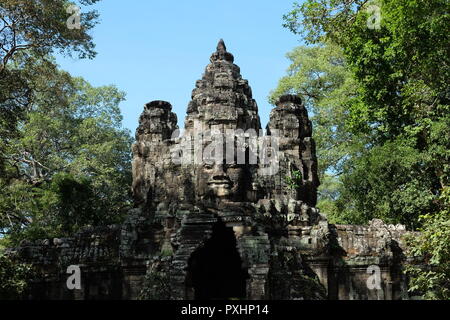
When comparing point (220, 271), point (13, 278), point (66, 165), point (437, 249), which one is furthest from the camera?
point (66, 165)

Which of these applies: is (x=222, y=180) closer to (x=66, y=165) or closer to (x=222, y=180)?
(x=222, y=180)

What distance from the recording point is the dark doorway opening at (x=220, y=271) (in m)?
13.4

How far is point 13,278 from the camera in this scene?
1236cm

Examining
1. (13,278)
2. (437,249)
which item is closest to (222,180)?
(13,278)

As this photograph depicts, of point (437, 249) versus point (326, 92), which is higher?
point (326, 92)

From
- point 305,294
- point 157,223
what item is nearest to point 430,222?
point 305,294

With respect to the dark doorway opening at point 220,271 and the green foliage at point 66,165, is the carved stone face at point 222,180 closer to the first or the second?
the dark doorway opening at point 220,271

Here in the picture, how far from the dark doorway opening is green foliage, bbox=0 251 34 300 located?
3498mm

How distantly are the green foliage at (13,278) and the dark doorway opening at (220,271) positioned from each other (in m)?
3.50

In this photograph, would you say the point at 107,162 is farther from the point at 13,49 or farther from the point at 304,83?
the point at 13,49

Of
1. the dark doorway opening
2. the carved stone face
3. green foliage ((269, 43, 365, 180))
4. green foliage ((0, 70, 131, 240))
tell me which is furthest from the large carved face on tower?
green foliage ((269, 43, 365, 180))

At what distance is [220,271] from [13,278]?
14.2ft

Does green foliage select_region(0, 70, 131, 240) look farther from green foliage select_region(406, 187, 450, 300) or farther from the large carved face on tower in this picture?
green foliage select_region(406, 187, 450, 300)
